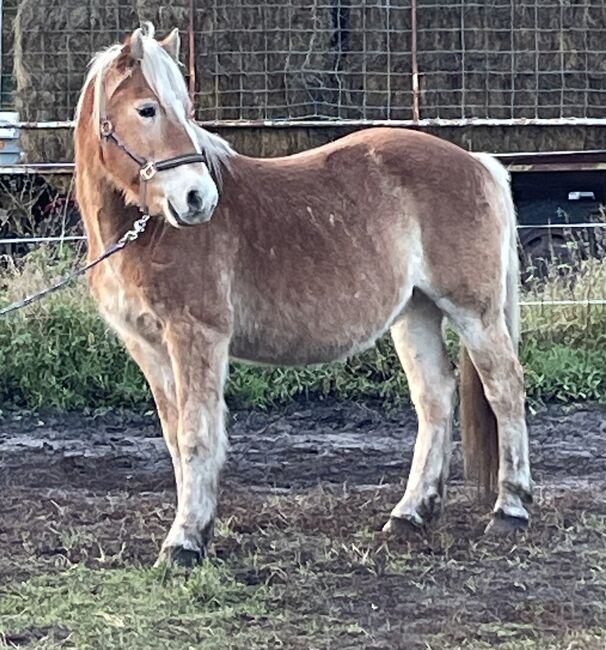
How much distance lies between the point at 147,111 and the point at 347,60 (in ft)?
23.3

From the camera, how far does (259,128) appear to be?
36.0 ft

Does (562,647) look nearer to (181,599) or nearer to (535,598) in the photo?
(535,598)

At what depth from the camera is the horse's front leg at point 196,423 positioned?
466 centimetres

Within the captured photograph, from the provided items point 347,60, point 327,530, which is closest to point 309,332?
point 327,530

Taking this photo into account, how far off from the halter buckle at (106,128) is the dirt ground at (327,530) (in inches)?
61.1

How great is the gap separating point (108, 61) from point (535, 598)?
7.85ft

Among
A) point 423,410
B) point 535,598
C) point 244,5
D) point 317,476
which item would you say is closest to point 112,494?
point 317,476

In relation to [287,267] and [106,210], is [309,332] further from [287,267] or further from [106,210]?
[106,210]

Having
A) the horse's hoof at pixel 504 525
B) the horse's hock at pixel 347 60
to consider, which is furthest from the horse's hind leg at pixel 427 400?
the horse's hock at pixel 347 60

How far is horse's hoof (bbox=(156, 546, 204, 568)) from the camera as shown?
Result: 457cm

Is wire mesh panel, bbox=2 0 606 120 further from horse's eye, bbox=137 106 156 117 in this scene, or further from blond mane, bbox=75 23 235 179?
horse's eye, bbox=137 106 156 117

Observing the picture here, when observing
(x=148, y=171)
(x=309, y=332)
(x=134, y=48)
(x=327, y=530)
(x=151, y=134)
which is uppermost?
(x=134, y=48)

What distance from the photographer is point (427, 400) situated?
552 cm

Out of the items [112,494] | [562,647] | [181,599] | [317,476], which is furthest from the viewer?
[317,476]
